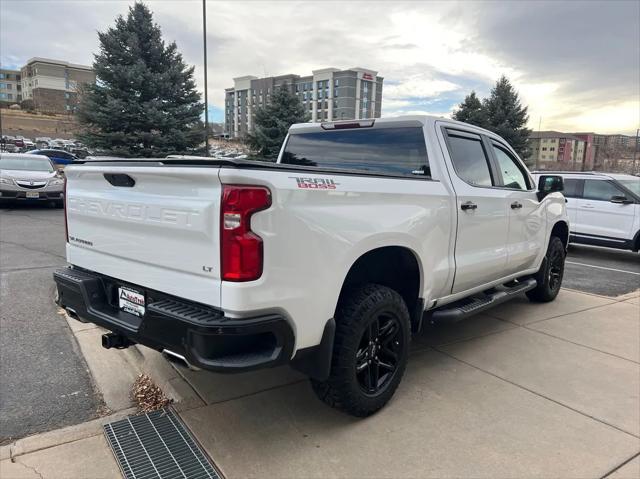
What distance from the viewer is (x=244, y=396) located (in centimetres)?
342

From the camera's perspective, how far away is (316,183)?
8.41 ft

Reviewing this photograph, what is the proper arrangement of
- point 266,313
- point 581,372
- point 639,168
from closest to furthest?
point 266,313 < point 581,372 < point 639,168

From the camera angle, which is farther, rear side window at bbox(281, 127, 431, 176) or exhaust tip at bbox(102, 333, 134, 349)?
rear side window at bbox(281, 127, 431, 176)

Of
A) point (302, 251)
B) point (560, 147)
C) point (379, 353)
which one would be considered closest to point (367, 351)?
point (379, 353)

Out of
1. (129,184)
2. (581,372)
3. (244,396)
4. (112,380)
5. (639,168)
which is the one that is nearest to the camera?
(129,184)

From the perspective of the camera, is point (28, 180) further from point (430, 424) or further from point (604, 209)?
point (604, 209)

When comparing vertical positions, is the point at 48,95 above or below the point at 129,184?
above

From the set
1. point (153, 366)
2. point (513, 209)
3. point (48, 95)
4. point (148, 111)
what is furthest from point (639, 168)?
point (48, 95)

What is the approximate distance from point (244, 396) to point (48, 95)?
346 ft

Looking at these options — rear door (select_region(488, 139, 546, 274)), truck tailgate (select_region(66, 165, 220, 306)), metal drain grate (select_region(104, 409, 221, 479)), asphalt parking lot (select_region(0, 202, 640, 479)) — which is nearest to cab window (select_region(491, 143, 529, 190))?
rear door (select_region(488, 139, 546, 274))

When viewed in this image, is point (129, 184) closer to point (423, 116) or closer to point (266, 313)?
point (266, 313)

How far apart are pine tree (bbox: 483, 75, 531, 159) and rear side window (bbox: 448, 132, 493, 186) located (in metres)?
24.2

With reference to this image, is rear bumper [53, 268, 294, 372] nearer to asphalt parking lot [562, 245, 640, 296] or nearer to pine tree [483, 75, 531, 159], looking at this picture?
asphalt parking lot [562, 245, 640, 296]

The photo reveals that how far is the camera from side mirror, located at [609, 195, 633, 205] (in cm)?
966
